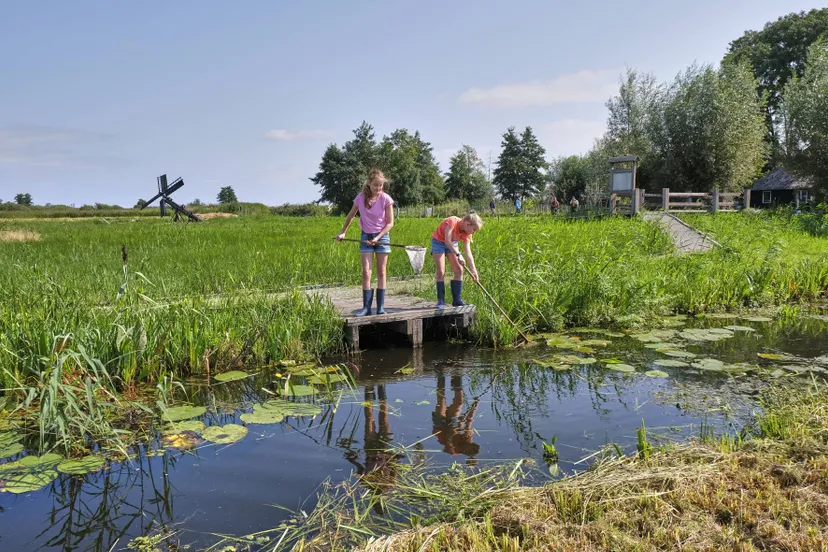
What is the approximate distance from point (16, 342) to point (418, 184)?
51484 millimetres

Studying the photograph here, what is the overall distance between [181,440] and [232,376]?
1.66 m

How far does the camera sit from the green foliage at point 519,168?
65438 mm

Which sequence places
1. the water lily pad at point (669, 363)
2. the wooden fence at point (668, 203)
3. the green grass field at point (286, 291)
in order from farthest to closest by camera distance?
1. the wooden fence at point (668, 203)
2. the water lily pad at point (669, 363)
3. the green grass field at point (286, 291)

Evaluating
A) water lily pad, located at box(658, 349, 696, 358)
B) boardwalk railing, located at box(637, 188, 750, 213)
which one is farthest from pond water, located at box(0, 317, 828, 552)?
boardwalk railing, located at box(637, 188, 750, 213)

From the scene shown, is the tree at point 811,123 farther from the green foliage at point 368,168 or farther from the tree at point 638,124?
the green foliage at point 368,168

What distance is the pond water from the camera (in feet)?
12.3

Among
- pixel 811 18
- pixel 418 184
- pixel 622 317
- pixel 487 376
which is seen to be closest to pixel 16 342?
pixel 487 376

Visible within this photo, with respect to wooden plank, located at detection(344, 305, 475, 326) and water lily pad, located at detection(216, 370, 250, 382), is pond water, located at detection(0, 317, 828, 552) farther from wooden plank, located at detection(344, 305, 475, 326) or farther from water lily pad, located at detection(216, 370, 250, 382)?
wooden plank, located at detection(344, 305, 475, 326)

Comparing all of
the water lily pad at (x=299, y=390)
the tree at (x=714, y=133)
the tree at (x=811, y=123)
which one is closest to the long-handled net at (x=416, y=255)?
the water lily pad at (x=299, y=390)

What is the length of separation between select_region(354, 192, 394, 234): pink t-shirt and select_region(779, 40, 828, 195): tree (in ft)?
73.2

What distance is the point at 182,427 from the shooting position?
16.6 ft

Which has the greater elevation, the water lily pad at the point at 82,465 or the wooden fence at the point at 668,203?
the wooden fence at the point at 668,203

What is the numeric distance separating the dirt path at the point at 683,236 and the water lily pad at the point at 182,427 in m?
11.6

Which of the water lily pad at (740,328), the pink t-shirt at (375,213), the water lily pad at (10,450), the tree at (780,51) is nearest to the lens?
the water lily pad at (10,450)
